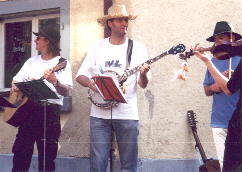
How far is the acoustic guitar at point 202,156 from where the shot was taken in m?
5.81

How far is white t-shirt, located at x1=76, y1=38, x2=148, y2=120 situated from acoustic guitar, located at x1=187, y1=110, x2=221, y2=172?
1112 millimetres

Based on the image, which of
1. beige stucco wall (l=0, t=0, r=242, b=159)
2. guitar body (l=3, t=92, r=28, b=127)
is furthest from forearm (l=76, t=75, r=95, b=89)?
beige stucco wall (l=0, t=0, r=242, b=159)

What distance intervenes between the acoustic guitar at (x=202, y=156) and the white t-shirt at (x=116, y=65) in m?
1.11

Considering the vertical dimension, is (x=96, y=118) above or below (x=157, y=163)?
above

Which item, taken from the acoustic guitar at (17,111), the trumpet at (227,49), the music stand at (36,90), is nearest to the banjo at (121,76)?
the music stand at (36,90)

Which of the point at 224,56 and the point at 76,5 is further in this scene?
the point at 76,5

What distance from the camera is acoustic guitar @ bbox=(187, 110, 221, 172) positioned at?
5812 millimetres

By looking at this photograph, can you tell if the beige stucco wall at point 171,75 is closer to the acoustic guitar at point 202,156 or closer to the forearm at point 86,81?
the acoustic guitar at point 202,156

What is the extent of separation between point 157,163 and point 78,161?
1.15 meters

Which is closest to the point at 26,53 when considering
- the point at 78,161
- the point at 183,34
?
the point at 78,161

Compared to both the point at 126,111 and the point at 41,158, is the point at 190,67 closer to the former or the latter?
the point at 126,111

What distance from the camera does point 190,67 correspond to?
6.44 meters

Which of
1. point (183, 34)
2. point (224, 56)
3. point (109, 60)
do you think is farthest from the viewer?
point (183, 34)

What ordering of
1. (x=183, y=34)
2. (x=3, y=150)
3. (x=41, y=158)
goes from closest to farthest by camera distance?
(x=41, y=158) < (x=183, y=34) < (x=3, y=150)
